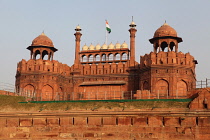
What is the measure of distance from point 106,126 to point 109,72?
14050 millimetres

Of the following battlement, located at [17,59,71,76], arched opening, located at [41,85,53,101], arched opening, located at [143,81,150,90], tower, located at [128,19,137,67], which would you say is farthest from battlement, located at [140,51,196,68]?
arched opening, located at [41,85,53,101]

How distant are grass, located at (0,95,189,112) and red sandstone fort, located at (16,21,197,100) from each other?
4868 mm

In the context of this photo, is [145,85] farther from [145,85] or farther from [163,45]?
[163,45]

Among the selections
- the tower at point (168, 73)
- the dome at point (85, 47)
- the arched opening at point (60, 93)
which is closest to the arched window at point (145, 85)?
the tower at point (168, 73)

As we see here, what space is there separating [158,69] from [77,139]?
1367cm

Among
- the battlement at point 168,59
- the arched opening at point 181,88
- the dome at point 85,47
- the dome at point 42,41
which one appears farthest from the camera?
the dome at point 85,47

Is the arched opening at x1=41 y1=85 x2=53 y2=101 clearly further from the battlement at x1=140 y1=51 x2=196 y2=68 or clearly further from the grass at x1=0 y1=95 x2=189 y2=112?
the battlement at x1=140 y1=51 x2=196 y2=68

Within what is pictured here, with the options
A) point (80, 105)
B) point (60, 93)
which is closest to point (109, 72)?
point (60, 93)

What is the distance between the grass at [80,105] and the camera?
29688mm

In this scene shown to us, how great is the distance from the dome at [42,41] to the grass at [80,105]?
11473 mm

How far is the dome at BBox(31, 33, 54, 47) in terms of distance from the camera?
4395 centimetres

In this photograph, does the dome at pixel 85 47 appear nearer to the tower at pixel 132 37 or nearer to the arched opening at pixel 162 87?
the tower at pixel 132 37

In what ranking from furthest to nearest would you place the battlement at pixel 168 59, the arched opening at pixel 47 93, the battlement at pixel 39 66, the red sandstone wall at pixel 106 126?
the battlement at pixel 39 66
the arched opening at pixel 47 93
the battlement at pixel 168 59
the red sandstone wall at pixel 106 126

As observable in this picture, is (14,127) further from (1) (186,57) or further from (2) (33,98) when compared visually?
(1) (186,57)
